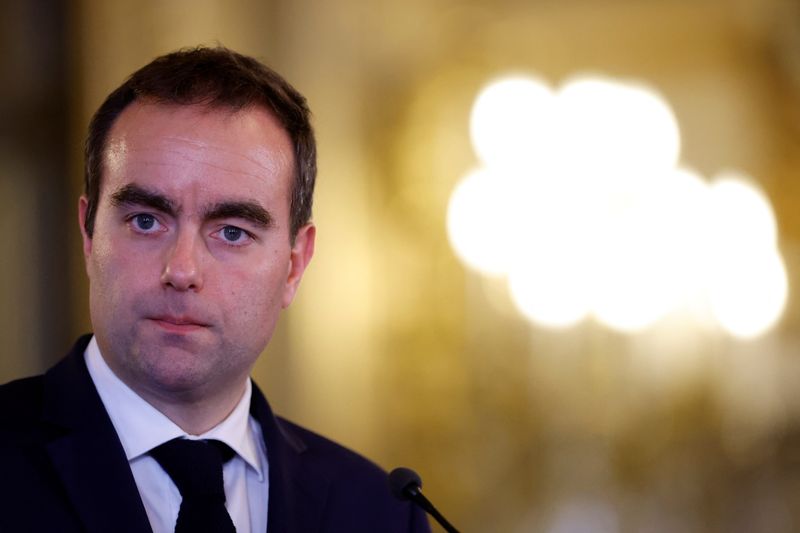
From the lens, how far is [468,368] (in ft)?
21.3

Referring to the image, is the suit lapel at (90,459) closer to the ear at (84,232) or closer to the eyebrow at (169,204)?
the ear at (84,232)

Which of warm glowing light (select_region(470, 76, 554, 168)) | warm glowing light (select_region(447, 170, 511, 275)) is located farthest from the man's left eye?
warm glowing light (select_region(470, 76, 554, 168))

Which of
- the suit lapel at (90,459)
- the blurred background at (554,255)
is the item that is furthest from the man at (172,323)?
the blurred background at (554,255)

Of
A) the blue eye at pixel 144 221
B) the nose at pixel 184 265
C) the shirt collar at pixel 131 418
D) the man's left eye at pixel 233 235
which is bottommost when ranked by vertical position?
the shirt collar at pixel 131 418

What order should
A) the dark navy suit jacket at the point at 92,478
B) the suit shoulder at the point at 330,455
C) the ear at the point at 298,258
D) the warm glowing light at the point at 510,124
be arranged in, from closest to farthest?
the dark navy suit jacket at the point at 92,478 → the ear at the point at 298,258 → the suit shoulder at the point at 330,455 → the warm glowing light at the point at 510,124

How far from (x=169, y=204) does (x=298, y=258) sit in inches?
16.0

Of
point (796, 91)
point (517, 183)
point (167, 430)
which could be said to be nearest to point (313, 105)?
point (517, 183)

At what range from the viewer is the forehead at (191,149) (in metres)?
2.00

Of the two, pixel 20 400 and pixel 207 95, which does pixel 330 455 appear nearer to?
pixel 20 400

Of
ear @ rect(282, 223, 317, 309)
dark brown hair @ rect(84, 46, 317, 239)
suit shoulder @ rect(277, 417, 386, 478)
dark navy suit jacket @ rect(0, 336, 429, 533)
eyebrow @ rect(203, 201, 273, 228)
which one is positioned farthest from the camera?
suit shoulder @ rect(277, 417, 386, 478)

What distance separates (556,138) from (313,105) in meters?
1.40

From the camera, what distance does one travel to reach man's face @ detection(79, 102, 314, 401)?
1.94 meters

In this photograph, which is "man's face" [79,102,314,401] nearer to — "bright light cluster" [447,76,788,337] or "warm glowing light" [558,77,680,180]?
"bright light cluster" [447,76,788,337]

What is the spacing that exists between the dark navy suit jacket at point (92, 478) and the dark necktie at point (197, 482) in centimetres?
9
